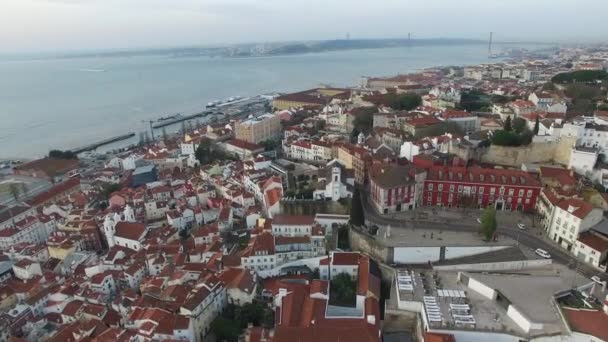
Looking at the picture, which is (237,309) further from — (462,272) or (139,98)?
(139,98)

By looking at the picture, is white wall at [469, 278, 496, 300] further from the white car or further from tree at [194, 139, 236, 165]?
tree at [194, 139, 236, 165]

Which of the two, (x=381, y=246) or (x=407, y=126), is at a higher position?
(x=407, y=126)

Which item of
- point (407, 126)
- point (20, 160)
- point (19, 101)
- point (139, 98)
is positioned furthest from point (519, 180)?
point (19, 101)

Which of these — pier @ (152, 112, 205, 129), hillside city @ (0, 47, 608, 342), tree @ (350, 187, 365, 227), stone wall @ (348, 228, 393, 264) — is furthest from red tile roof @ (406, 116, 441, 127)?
pier @ (152, 112, 205, 129)

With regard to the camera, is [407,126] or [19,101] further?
[19,101]

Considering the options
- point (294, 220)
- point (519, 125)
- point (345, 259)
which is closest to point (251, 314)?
point (345, 259)

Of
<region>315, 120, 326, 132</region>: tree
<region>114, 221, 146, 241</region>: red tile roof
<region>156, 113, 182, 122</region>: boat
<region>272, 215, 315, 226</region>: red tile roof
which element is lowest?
<region>156, 113, 182, 122</region>: boat

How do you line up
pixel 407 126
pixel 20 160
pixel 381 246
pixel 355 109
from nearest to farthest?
pixel 381 246, pixel 407 126, pixel 355 109, pixel 20 160
